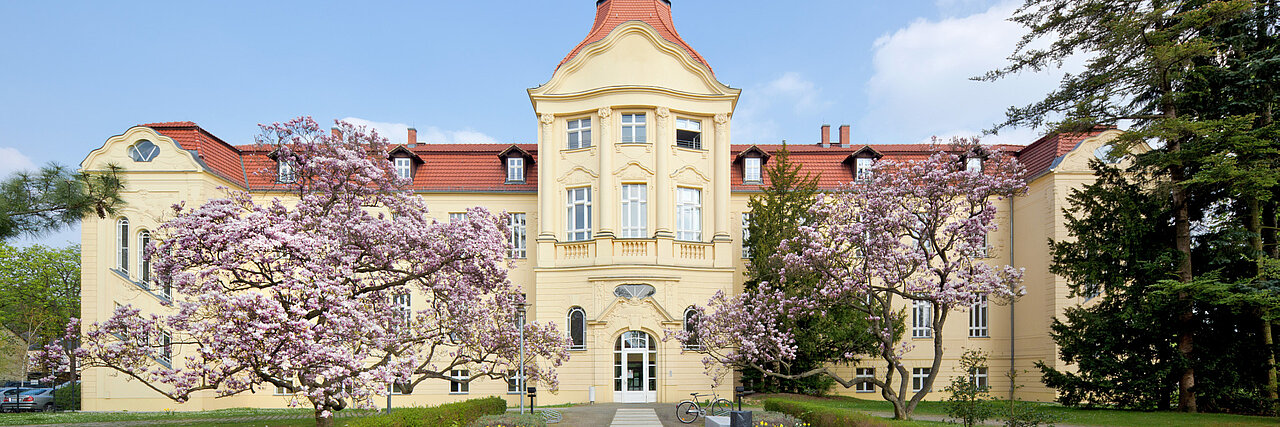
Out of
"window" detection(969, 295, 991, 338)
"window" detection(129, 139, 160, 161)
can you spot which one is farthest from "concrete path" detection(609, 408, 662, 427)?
"window" detection(129, 139, 160, 161)

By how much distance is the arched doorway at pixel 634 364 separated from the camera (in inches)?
1144

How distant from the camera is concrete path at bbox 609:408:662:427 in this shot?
20608 millimetres

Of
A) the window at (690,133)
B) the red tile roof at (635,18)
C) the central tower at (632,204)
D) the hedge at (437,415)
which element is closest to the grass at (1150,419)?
the hedge at (437,415)

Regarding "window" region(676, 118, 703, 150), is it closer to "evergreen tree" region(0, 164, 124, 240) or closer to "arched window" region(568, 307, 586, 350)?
"arched window" region(568, 307, 586, 350)

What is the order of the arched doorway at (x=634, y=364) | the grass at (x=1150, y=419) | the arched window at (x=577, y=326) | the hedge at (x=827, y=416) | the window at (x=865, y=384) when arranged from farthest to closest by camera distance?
the window at (x=865, y=384) → the arched window at (x=577, y=326) → the arched doorway at (x=634, y=364) → the grass at (x=1150, y=419) → the hedge at (x=827, y=416)

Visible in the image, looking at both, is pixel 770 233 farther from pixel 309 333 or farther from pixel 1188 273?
pixel 309 333

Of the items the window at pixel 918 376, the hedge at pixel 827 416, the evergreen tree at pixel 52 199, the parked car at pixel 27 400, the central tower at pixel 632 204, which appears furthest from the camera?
the window at pixel 918 376

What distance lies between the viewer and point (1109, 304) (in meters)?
23.4

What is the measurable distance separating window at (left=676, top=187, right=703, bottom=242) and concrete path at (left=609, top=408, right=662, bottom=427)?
268 inches

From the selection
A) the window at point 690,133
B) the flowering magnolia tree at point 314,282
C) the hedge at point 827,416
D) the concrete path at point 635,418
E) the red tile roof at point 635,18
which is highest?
the red tile roof at point 635,18

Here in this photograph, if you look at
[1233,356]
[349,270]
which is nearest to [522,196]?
[349,270]

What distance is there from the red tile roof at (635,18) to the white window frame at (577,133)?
2.13 m

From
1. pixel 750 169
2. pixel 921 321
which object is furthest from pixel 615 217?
pixel 921 321

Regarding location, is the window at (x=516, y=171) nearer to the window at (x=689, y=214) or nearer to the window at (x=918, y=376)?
the window at (x=689, y=214)
